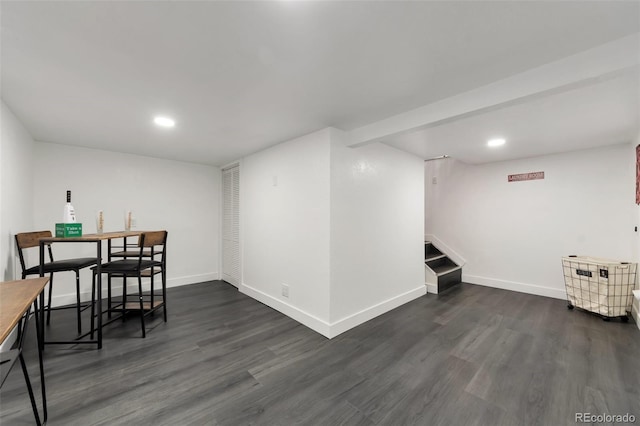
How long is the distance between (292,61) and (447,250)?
465 cm

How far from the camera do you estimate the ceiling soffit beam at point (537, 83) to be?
1.37 m

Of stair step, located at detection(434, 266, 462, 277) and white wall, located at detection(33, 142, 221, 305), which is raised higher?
white wall, located at detection(33, 142, 221, 305)

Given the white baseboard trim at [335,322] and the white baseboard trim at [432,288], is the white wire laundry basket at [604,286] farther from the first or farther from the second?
the white baseboard trim at [335,322]

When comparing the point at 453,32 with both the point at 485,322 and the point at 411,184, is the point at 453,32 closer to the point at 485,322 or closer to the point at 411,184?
the point at 411,184

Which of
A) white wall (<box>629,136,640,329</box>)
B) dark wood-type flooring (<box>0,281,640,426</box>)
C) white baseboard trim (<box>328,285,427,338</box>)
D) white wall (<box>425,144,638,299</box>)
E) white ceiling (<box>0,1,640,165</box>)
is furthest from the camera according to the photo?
white wall (<box>425,144,638,299</box>)

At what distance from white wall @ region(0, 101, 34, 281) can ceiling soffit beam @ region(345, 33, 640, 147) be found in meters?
3.55

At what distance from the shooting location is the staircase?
4023 mm

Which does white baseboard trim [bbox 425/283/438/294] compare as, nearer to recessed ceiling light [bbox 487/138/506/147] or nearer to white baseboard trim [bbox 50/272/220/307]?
recessed ceiling light [bbox 487/138/506/147]

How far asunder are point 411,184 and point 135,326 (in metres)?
3.98

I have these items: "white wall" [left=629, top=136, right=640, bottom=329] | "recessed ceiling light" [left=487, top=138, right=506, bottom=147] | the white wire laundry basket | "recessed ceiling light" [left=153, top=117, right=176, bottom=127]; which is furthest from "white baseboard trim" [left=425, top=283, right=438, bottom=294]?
"recessed ceiling light" [left=153, top=117, right=176, bottom=127]

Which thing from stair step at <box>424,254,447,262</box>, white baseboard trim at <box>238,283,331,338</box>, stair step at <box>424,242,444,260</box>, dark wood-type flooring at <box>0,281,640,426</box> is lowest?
dark wood-type flooring at <box>0,281,640,426</box>

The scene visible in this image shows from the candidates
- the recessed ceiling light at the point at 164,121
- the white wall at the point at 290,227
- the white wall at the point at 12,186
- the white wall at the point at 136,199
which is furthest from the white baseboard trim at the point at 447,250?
the white wall at the point at 12,186

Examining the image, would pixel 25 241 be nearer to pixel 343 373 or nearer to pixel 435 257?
pixel 343 373

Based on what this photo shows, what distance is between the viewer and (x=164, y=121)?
101 inches
